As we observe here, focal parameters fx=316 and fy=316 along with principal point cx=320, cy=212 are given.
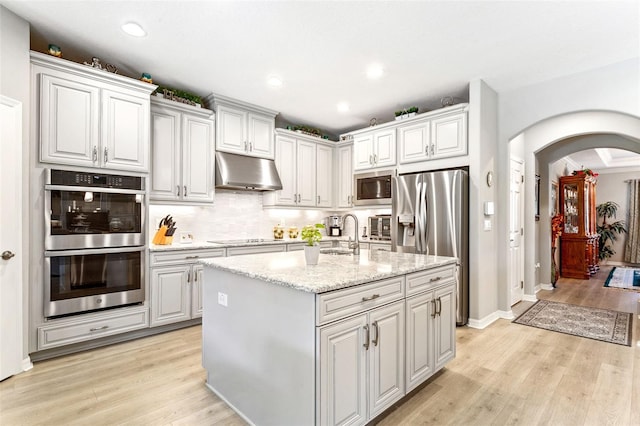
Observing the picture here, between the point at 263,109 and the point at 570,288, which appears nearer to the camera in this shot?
the point at 263,109

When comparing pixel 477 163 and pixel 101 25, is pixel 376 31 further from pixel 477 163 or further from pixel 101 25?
pixel 101 25

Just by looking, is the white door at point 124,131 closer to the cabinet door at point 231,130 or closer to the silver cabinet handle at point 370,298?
the cabinet door at point 231,130

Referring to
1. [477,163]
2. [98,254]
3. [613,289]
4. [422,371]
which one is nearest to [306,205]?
[477,163]

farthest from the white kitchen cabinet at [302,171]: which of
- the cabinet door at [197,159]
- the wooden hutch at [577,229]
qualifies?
the wooden hutch at [577,229]

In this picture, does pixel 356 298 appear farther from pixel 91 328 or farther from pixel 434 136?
pixel 434 136

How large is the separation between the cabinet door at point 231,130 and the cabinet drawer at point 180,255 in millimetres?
1389

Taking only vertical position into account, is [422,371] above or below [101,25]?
below

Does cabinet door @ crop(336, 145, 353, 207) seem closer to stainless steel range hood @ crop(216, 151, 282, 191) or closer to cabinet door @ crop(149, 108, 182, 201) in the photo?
stainless steel range hood @ crop(216, 151, 282, 191)

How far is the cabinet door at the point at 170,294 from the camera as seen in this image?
336cm

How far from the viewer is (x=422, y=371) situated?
88.8 inches

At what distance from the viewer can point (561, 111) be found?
3.53m

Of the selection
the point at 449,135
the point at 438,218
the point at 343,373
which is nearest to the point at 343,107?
the point at 449,135

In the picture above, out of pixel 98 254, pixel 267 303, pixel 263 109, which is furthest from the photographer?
pixel 263 109

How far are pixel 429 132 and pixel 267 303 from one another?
323 centimetres
